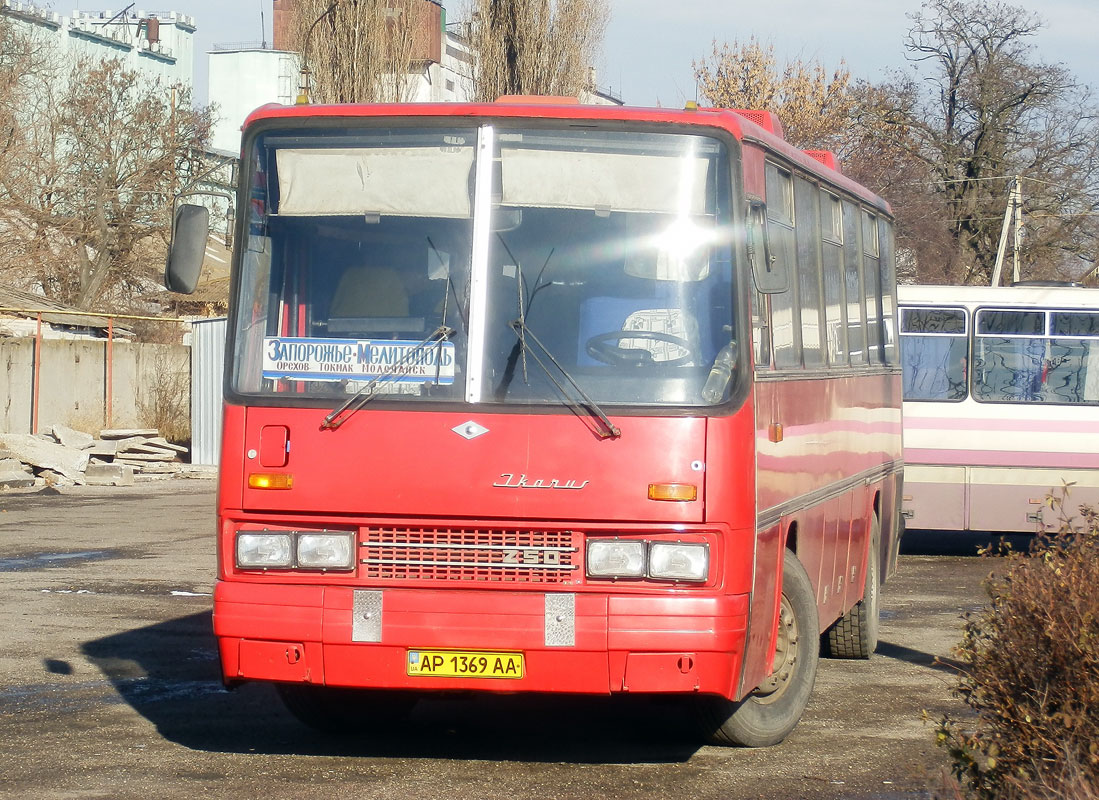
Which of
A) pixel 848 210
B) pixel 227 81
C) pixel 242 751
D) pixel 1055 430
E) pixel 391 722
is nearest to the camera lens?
pixel 242 751

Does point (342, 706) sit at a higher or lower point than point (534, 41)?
lower

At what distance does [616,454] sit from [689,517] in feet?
1.28

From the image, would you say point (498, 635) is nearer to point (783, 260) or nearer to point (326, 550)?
point (326, 550)

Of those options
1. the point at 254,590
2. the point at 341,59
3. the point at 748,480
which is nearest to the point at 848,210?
the point at 748,480

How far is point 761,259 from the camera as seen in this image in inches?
283

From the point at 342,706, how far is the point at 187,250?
240cm

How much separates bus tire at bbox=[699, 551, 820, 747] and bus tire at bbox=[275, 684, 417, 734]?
61.3 inches

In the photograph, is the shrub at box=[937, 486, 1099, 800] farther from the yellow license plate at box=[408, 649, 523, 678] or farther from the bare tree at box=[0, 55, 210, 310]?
the bare tree at box=[0, 55, 210, 310]

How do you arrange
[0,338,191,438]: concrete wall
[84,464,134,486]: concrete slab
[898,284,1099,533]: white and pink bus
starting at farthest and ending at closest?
[0,338,191,438]: concrete wall, [84,464,134,486]: concrete slab, [898,284,1099,533]: white and pink bus

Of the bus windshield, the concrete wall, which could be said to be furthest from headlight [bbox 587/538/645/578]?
the concrete wall

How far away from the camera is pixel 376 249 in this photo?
7.22 meters

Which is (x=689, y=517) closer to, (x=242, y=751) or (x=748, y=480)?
(x=748, y=480)

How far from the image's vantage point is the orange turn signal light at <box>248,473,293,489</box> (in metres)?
6.90

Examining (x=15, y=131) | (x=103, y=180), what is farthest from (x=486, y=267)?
(x=103, y=180)
